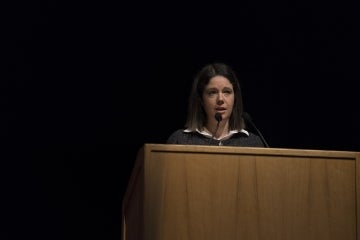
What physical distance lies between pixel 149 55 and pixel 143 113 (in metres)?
0.31

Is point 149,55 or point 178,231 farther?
point 149,55

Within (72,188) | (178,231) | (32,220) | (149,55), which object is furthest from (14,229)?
(178,231)

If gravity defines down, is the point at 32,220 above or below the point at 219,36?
below

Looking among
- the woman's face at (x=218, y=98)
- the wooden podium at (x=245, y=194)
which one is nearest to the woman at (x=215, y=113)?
the woman's face at (x=218, y=98)

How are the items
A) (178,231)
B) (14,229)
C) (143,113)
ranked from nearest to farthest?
(178,231) < (14,229) < (143,113)

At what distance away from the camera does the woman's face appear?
2.64 meters

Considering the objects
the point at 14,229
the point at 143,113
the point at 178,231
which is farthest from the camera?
the point at 143,113

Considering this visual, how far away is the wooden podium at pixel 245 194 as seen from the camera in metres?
1.68

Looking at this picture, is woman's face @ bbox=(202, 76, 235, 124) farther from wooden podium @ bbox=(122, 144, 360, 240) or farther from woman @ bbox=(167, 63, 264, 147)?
wooden podium @ bbox=(122, 144, 360, 240)

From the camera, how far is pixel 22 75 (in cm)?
321

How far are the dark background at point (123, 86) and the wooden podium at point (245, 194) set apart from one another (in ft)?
4.89

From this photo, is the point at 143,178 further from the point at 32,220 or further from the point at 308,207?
the point at 32,220

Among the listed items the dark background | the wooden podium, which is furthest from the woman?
the wooden podium

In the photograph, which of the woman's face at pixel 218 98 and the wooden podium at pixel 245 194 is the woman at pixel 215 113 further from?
the wooden podium at pixel 245 194
